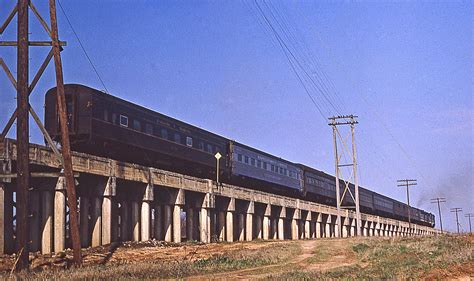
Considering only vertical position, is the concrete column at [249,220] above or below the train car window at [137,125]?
below

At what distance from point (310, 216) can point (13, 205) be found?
3671 cm

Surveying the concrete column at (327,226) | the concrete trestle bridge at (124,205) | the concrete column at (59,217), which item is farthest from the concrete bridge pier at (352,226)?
the concrete column at (59,217)

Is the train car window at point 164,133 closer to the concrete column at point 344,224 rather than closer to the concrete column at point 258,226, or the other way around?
the concrete column at point 258,226

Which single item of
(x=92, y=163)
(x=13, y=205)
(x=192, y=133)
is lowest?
(x=13, y=205)

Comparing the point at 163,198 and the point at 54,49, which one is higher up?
the point at 54,49

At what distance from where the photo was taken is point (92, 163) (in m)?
27.7

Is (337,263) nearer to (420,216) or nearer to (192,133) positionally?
(192,133)

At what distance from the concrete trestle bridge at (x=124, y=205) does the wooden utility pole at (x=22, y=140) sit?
4.77ft

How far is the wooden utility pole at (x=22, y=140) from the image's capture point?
20500 millimetres

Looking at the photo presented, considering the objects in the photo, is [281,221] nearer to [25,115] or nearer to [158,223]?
[158,223]

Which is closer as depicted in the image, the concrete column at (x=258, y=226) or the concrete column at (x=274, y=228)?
the concrete column at (x=258, y=226)

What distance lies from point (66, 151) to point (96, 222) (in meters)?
7.80

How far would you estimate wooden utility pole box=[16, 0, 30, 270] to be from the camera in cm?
2050

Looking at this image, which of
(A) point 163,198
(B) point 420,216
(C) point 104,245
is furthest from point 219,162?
(B) point 420,216
